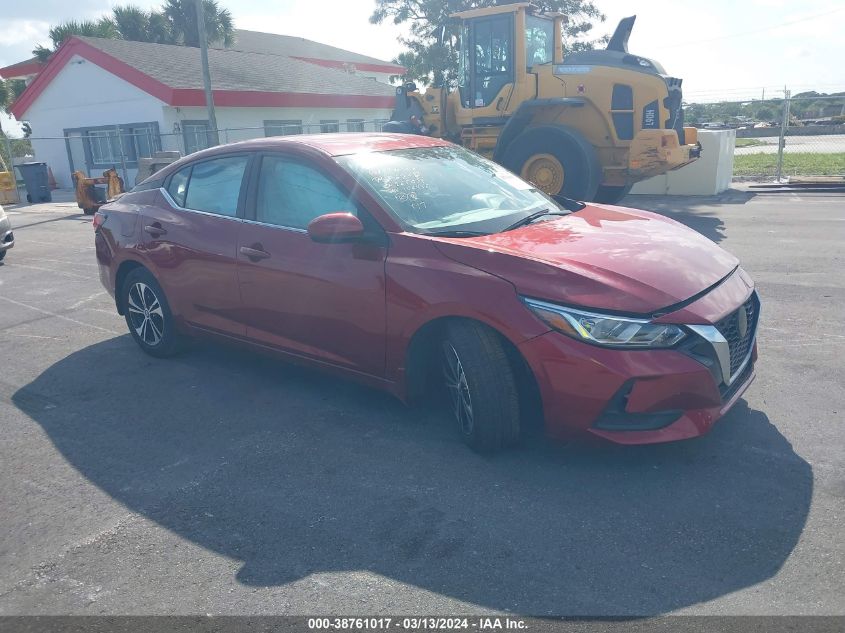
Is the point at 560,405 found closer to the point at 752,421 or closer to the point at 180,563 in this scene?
the point at 752,421

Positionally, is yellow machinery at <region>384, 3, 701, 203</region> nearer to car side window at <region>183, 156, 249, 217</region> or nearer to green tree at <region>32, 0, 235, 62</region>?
car side window at <region>183, 156, 249, 217</region>

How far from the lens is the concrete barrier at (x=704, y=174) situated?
14961mm

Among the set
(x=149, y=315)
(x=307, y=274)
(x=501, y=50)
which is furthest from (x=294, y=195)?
Answer: (x=501, y=50)

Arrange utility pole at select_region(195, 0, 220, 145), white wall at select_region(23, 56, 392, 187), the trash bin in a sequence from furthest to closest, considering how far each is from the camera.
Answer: white wall at select_region(23, 56, 392, 187), the trash bin, utility pole at select_region(195, 0, 220, 145)

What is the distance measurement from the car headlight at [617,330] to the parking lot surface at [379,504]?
1.80ft

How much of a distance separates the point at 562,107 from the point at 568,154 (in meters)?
0.86

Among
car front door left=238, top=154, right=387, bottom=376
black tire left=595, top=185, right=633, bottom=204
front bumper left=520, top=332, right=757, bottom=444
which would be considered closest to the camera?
front bumper left=520, top=332, right=757, bottom=444

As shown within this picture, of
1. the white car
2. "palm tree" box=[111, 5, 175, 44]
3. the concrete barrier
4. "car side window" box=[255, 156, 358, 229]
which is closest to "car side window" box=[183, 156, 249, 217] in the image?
"car side window" box=[255, 156, 358, 229]

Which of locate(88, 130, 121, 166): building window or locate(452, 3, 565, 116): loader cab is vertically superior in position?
locate(452, 3, 565, 116): loader cab

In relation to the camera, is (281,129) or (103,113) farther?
(281,129)

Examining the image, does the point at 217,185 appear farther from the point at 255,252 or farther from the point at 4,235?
the point at 4,235

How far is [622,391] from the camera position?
340 centimetres

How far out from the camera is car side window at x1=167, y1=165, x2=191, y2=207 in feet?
17.9

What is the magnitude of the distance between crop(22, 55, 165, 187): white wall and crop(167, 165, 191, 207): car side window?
18.7 metres
